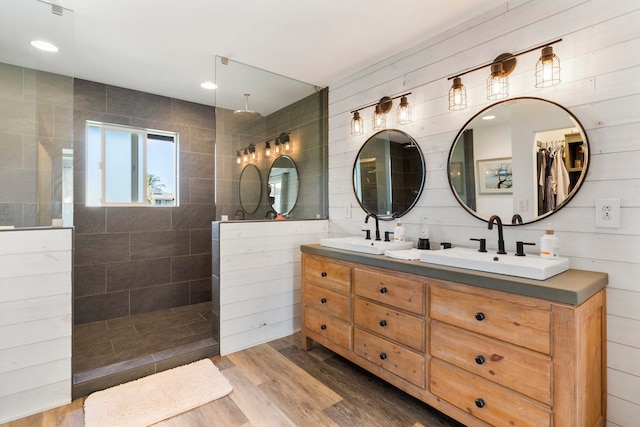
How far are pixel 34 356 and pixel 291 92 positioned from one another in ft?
9.18

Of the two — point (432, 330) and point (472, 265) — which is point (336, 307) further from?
point (472, 265)

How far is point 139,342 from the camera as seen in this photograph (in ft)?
8.71

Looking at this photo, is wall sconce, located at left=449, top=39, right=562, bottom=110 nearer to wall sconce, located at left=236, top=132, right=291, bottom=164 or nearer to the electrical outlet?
the electrical outlet

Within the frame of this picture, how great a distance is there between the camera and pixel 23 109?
2189 millimetres

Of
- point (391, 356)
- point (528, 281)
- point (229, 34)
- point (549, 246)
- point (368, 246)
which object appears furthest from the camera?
point (229, 34)

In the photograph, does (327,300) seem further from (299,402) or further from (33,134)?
(33,134)

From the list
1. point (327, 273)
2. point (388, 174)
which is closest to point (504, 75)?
point (388, 174)

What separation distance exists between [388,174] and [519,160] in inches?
39.0

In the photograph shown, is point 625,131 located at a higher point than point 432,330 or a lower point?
higher

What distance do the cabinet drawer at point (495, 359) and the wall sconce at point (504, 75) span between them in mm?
1418

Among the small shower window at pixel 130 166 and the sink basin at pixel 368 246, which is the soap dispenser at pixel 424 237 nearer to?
the sink basin at pixel 368 246

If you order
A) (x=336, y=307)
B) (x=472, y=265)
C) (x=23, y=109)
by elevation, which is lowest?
(x=336, y=307)

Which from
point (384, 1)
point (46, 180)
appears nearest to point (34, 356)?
point (46, 180)

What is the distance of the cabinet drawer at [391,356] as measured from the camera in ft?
5.88
